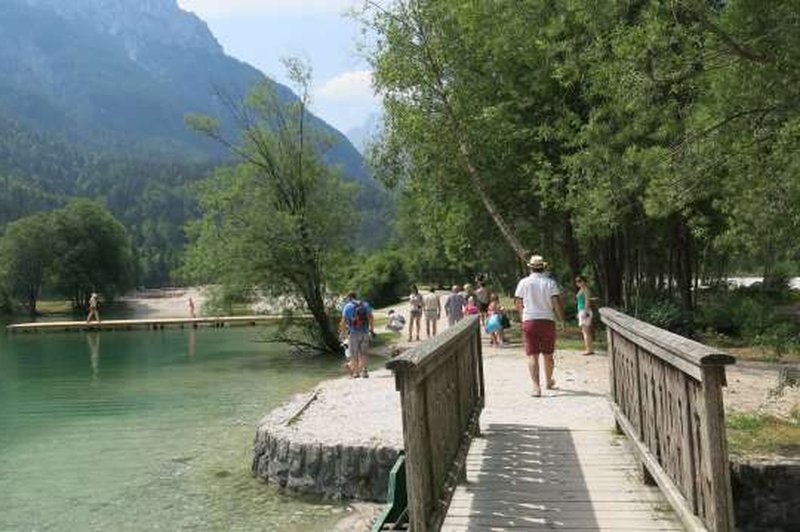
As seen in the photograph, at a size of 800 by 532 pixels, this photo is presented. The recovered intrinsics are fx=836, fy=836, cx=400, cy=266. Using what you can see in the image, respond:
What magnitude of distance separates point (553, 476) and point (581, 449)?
1156 millimetres

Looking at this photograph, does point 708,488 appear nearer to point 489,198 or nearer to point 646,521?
point 646,521

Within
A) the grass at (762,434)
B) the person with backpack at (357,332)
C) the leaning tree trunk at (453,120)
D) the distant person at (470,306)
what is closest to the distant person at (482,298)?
the distant person at (470,306)

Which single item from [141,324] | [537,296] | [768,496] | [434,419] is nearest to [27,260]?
[141,324]

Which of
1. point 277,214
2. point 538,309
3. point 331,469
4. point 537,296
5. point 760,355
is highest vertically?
point 277,214

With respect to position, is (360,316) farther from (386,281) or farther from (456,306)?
(386,281)

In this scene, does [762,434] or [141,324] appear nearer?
[762,434]

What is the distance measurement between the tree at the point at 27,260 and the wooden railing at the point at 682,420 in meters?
89.8

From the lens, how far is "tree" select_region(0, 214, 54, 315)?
88812mm

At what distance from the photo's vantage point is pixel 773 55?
9.30 meters

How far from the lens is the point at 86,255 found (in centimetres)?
9125

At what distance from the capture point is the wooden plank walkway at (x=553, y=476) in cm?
613

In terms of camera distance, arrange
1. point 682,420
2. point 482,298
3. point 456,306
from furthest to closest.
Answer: point 482,298 < point 456,306 < point 682,420

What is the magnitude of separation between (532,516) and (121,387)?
1942 centimetres

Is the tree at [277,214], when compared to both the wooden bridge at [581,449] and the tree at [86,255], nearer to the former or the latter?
the wooden bridge at [581,449]
